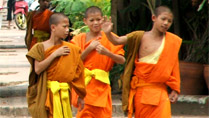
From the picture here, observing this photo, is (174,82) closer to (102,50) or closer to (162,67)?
(162,67)

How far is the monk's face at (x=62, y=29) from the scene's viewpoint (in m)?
6.50

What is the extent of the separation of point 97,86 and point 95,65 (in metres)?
0.25

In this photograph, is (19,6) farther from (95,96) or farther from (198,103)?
(95,96)

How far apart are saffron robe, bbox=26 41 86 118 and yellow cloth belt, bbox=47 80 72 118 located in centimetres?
5

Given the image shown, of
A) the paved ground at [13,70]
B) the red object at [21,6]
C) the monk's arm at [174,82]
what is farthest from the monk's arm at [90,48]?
the red object at [21,6]

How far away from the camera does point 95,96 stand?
7.31 meters

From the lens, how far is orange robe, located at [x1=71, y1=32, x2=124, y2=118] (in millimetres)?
7223

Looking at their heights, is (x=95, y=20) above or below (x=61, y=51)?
above

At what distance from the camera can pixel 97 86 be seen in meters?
7.36

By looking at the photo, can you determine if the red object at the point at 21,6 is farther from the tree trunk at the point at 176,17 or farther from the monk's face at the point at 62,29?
A: the monk's face at the point at 62,29

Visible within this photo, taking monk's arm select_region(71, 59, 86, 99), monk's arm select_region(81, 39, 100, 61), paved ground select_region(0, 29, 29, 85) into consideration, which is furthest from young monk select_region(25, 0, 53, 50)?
monk's arm select_region(71, 59, 86, 99)

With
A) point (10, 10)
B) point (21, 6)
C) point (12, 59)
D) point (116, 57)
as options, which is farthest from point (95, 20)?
point (10, 10)

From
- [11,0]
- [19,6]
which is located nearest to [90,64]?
[19,6]

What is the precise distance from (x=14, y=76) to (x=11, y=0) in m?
15.3
